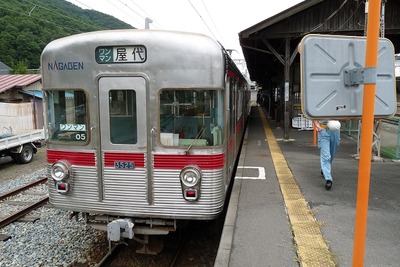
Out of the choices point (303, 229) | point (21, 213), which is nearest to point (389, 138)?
point (303, 229)

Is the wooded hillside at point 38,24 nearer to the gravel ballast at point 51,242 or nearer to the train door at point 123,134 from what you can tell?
the gravel ballast at point 51,242

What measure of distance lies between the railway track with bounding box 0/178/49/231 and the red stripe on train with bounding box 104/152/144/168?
3062 mm

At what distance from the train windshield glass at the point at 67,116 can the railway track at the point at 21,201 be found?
2681 millimetres

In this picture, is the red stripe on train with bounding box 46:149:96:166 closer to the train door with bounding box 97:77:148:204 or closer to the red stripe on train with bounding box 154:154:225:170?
the train door with bounding box 97:77:148:204

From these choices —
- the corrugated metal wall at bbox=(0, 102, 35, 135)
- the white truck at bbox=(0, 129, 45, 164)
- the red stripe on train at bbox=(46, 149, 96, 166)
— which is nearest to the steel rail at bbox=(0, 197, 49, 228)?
the red stripe on train at bbox=(46, 149, 96, 166)

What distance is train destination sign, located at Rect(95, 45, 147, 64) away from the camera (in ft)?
13.9

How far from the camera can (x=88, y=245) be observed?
5.57m

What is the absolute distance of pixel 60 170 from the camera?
4.52 m

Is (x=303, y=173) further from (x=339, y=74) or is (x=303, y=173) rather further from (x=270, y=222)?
(x=339, y=74)

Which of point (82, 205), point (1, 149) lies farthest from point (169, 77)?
point (1, 149)

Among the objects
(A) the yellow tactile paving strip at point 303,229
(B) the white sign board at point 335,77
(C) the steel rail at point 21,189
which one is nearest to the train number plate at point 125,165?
(A) the yellow tactile paving strip at point 303,229

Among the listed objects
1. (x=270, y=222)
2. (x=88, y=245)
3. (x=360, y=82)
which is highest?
(x=360, y=82)

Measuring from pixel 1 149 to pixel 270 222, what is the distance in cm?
927

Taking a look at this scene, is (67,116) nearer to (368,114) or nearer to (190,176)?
(190,176)
